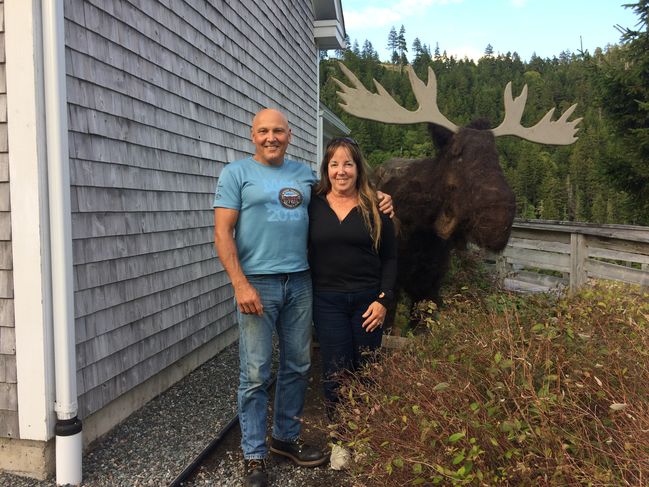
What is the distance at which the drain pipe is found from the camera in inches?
112

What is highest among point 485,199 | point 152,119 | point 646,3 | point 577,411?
point 646,3

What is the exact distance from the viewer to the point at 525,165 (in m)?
37.3

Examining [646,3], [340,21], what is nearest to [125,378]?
[340,21]

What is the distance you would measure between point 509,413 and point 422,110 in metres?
2.73

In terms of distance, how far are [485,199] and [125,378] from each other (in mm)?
2895

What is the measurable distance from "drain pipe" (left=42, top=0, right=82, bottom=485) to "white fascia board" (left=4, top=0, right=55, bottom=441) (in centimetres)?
4

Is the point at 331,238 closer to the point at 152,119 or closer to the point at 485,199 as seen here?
the point at 485,199

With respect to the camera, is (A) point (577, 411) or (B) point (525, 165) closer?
(A) point (577, 411)

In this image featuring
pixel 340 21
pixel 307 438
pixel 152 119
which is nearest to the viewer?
pixel 307 438

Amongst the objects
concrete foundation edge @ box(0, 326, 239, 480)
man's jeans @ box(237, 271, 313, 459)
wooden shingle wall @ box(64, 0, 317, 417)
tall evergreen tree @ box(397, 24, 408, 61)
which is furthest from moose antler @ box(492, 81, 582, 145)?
tall evergreen tree @ box(397, 24, 408, 61)

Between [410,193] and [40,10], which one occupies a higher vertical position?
[40,10]

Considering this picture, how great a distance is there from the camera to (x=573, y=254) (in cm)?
662

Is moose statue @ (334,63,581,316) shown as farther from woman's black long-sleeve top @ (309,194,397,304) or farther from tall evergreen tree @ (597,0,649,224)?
tall evergreen tree @ (597,0,649,224)

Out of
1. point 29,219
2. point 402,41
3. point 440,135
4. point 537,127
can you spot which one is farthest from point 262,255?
point 402,41
